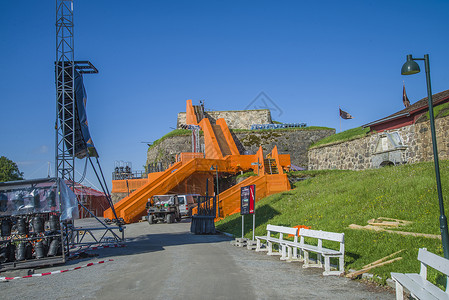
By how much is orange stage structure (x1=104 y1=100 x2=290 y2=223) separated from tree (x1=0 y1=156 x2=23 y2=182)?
25.9 metres

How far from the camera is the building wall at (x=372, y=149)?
69.6ft

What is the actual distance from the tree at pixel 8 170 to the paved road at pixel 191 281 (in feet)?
187

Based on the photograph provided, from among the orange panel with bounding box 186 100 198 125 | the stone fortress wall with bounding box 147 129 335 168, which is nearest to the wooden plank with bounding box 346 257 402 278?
the stone fortress wall with bounding box 147 129 335 168

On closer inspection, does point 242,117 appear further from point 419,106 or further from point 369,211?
point 369,211

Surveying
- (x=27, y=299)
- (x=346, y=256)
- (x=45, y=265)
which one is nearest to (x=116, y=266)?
(x=45, y=265)

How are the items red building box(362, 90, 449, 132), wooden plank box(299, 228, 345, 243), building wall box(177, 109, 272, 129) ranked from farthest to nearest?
1. building wall box(177, 109, 272, 129)
2. red building box(362, 90, 449, 132)
3. wooden plank box(299, 228, 345, 243)

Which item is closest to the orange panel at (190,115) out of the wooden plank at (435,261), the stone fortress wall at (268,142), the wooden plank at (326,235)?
the stone fortress wall at (268,142)

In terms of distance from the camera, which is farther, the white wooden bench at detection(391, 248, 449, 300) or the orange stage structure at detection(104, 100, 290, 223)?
the orange stage structure at detection(104, 100, 290, 223)

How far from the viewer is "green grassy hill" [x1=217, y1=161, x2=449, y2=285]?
940 cm

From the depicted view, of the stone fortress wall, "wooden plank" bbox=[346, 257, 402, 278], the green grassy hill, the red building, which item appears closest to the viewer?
"wooden plank" bbox=[346, 257, 402, 278]

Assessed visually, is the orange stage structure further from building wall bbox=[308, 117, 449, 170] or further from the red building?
the red building

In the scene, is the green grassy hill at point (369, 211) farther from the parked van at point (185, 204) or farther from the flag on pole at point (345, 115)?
the flag on pole at point (345, 115)

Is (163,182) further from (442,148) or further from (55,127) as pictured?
(442,148)

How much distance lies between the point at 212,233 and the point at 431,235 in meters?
13.0
